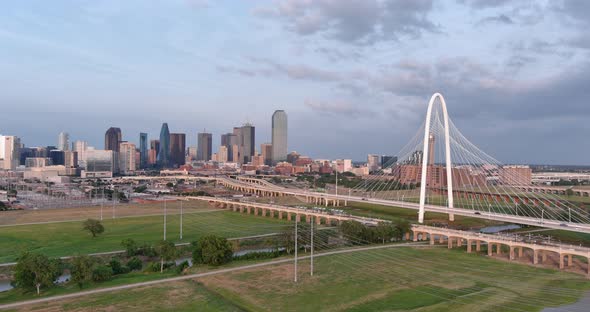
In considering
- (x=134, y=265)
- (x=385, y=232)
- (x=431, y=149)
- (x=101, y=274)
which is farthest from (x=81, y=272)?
(x=431, y=149)

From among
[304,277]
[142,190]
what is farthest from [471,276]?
[142,190]

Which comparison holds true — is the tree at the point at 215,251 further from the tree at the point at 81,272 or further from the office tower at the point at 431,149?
the office tower at the point at 431,149

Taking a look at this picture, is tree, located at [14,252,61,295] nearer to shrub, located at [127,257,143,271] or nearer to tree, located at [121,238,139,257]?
shrub, located at [127,257,143,271]

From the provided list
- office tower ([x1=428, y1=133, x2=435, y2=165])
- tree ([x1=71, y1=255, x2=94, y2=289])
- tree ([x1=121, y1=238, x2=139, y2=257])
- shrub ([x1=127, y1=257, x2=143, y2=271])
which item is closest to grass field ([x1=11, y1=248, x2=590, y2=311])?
tree ([x1=71, y1=255, x2=94, y2=289])

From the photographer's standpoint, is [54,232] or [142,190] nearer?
[54,232]

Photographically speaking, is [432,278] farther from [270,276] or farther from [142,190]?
[142,190]

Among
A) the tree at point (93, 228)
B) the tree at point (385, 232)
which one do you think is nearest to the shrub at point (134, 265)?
the tree at point (93, 228)

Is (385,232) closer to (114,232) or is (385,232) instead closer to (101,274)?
(101,274)
